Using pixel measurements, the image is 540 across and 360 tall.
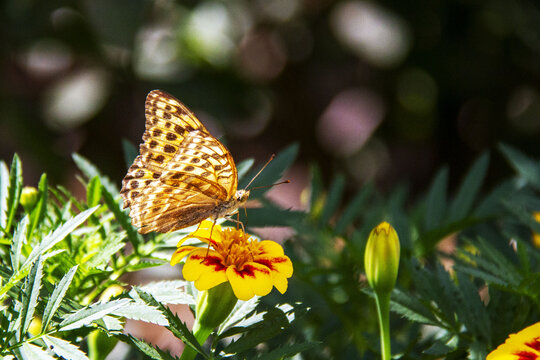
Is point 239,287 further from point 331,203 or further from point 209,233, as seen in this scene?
point 331,203

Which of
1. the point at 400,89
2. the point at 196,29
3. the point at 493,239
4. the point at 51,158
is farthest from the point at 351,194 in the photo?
the point at 493,239

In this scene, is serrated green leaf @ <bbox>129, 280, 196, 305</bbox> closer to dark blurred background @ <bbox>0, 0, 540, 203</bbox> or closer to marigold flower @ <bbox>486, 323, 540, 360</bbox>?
marigold flower @ <bbox>486, 323, 540, 360</bbox>

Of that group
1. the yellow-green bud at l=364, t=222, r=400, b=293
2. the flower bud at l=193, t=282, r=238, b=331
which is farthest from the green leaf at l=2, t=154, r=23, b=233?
the yellow-green bud at l=364, t=222, r=400, b=293

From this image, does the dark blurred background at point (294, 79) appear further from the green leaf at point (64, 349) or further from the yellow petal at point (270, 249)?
the green leaf at point (64, 349)

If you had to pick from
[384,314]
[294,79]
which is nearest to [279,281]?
[384,314]

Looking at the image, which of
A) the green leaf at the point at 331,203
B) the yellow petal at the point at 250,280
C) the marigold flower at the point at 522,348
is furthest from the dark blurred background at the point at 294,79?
the marigold flower at the point at 522,348

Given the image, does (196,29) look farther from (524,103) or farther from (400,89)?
(524,103)
